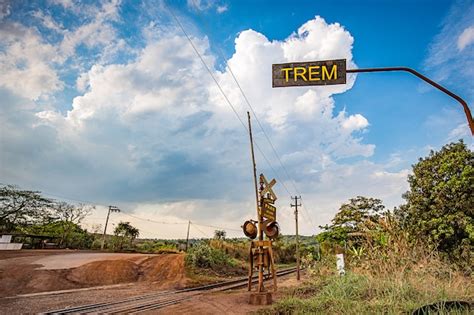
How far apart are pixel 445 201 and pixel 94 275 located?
20324 mm

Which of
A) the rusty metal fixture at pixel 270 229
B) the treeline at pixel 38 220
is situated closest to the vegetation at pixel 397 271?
the rusty metal fixture at pixel 270 229

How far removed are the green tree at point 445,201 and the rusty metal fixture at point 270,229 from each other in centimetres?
1090

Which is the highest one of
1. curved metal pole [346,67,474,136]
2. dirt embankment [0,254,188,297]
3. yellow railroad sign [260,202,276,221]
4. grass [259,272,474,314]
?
curved metal pole [346,67,474,136]

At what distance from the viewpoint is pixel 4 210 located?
29.7 metres

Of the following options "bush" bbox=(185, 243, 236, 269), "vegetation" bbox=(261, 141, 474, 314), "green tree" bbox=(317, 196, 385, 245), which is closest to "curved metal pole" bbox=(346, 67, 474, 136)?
"vegetation" bbox=(261, 141, 474, 314)

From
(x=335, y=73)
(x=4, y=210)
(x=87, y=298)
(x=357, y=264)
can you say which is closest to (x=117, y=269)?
(x=87, y=298)

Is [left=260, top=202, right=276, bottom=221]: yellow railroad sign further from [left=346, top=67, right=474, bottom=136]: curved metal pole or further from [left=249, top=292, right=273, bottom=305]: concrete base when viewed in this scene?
[left=346, top=67, right=474, bottom=136]: curved metal pole

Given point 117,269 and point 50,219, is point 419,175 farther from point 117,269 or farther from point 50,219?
point 50,219

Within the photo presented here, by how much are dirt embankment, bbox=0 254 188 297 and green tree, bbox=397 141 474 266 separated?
14146mm

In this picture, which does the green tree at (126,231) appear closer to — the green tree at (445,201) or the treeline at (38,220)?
the treeline at (38,220)

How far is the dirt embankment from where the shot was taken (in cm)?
1152

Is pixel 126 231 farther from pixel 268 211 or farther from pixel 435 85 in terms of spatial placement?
pixel 435 85

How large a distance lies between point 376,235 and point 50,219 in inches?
1411

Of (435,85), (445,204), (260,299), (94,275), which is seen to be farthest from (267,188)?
(445,204)
